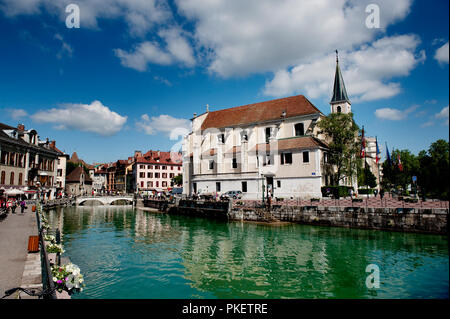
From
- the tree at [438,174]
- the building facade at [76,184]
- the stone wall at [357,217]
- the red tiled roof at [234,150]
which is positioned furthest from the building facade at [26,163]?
the tree at [438,174]

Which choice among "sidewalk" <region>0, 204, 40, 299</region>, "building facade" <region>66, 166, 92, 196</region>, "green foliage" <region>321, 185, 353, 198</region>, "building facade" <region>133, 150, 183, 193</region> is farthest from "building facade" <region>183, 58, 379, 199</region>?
"building facade" <region>66, 166, 92, 196</region>

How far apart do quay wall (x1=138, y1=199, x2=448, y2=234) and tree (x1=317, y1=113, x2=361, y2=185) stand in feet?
34.5

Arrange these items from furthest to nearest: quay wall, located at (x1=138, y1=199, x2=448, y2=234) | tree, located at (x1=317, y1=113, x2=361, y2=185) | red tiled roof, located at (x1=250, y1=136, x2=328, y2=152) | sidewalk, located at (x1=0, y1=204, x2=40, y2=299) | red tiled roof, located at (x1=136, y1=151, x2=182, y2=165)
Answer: red tiled roof, located at (x1=136, y1=151, x2=182, y2=165) < red tiled roof, located at (x1=250, y1=136, x2=328, y2=152) < tree, located at (x1=317, y1=113, x2=361, y2=185) < quay wall, located at (x1=138, y1=199, x2=448, y2=234) < sidewalk, located at (x1=0, y1=204, x2=40, y2=299)

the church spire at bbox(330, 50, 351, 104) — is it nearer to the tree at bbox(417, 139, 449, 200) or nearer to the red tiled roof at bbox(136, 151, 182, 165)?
the tree at bbox(417, 139, 449, 200)

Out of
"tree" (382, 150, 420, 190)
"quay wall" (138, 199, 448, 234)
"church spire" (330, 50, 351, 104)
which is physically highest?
"church spire" (330, 50, 351, 104)

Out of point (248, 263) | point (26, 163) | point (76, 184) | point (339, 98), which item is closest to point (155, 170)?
point (76, 184)

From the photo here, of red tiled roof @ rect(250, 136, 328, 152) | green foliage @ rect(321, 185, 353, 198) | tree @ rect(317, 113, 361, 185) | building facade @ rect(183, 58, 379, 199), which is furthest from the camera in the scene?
building facade @ rect(183, 58, 379, 199)

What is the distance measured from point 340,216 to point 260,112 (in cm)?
2427

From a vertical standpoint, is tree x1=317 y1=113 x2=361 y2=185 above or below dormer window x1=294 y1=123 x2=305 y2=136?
below

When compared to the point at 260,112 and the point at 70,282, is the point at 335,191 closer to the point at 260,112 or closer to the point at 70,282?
the point at 260,112

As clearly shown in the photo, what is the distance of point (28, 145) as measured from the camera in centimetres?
4150

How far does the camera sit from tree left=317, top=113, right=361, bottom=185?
109ft

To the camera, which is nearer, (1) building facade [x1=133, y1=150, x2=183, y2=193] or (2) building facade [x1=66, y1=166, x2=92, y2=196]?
(2) building facade [x1=66, y1=166, x2=92, y2=196]

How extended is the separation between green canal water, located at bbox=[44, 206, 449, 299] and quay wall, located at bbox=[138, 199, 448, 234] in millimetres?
1175
